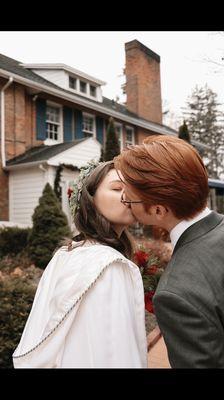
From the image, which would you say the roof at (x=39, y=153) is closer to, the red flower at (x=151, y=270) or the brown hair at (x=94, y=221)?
the red flower at (x=151, y=270)

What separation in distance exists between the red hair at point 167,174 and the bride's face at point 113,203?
463mm

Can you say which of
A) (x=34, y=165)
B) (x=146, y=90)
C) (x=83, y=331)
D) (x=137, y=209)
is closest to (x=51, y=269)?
(x=83, y=331)

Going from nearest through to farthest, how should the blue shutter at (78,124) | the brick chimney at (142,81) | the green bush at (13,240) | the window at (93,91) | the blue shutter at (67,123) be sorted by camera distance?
the green bush at (13,240), the blue shutter at (67,123), the blue shutter at (78,124), the window at (93,91), the brick chimney at (142,81)

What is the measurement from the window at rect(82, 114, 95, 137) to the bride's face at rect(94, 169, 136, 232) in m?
13.9

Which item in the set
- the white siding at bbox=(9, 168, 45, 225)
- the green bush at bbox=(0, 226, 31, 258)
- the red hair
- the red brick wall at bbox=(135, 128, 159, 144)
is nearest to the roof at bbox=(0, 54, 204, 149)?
the red brick wall at bbox=(135, 128, 159, 144)

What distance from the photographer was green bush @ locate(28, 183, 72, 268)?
8484 millimetres

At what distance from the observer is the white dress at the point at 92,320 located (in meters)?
1.36

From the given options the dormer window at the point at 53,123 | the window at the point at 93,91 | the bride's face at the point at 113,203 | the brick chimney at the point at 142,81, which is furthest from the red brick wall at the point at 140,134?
the bride's face at the point at 113,203

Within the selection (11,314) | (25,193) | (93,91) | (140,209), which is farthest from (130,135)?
(140,209)

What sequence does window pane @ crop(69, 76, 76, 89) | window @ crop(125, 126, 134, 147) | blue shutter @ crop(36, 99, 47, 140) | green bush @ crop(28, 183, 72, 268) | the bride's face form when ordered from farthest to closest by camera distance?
window @ crop(125, 126, 134, 147) → window pane @ crop(69, 76, 76, 89) → blue shutter @ crop(36, 99, 47, 140) → green bush @ crop(28, 183, 72, 268) → the bride's face

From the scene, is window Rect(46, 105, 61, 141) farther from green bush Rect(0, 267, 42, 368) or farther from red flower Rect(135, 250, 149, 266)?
red flower Rect(135, 250, 149, 266)

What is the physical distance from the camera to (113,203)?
1.80 m
